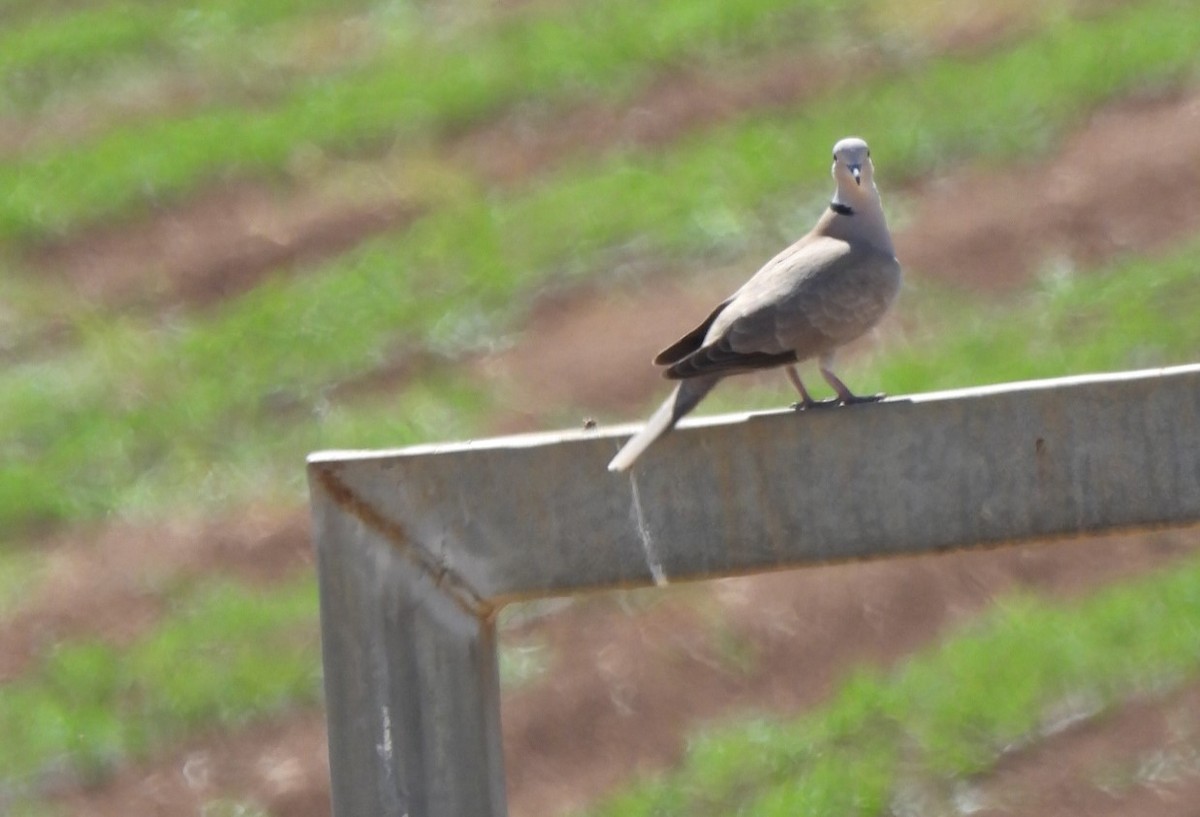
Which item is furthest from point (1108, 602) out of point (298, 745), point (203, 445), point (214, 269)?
point (214, 269)

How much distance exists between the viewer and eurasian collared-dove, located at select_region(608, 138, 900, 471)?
5.09 metres

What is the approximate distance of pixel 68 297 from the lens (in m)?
13.4

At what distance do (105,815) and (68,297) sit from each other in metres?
5.33

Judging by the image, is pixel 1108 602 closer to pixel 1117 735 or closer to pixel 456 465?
pixel 1117 735

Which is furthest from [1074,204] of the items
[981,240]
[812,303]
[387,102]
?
[812,303]

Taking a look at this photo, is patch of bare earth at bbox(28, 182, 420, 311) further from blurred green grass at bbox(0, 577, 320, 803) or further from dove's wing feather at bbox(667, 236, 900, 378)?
dove's wing feather at bbox(667, 236, 900, 378)

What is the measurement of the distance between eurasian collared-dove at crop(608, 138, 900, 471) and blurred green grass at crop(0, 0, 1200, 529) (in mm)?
5112

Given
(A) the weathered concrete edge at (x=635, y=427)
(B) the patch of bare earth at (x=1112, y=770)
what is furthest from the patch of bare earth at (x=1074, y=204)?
(A) the weathered concrete edge at (x=635, y=427)

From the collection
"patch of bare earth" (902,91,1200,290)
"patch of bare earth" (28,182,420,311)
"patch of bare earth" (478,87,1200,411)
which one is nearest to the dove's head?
"patch of bare earth" (478,87,1200,411)

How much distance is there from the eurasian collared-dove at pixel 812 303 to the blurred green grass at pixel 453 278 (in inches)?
201

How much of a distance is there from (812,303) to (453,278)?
755cm

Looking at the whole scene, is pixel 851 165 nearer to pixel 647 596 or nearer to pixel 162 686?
pixel 647 596

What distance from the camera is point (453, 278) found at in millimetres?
12836

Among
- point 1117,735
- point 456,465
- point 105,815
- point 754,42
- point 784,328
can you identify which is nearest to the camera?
point 456,465
